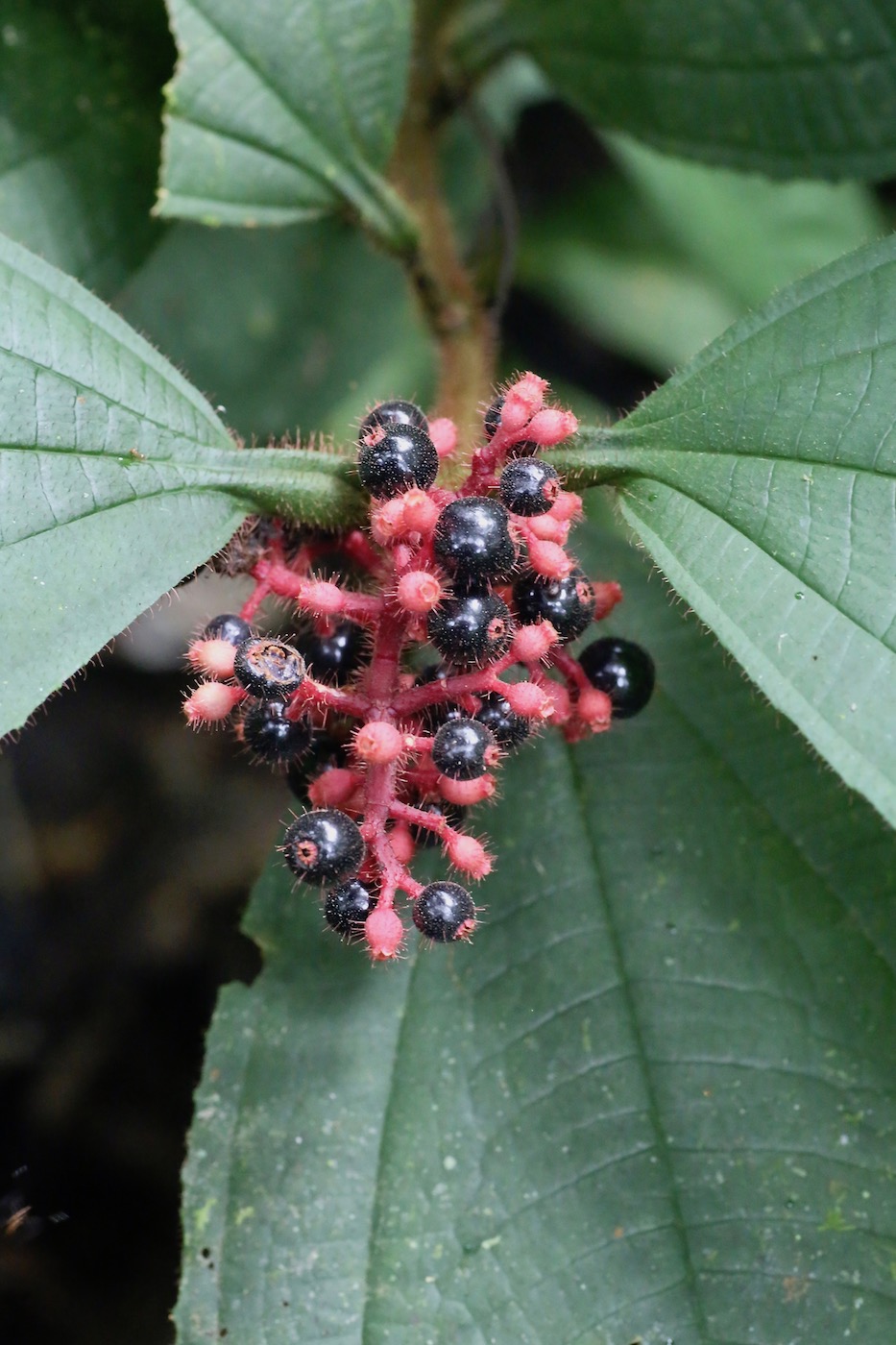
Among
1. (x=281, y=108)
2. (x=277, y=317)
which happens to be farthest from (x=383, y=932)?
(x=277, y=317)

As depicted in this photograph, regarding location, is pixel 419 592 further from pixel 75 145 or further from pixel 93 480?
pixel 75 145

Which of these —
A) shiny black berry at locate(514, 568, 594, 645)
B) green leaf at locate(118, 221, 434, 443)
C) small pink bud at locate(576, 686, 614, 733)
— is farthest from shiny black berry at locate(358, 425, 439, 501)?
green leaf at locate(118, 221, 434, 443)

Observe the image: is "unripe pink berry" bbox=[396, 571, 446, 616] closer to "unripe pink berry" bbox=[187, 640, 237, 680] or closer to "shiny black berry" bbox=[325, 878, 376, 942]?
"unripe pink berry" bbox=[187, 640, 237, 680]

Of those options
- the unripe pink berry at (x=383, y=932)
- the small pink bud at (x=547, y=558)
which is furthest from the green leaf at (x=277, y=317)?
the unripe pink berry at (x=383, y=932)

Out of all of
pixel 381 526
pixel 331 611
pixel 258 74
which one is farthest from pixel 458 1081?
pixel 258 74

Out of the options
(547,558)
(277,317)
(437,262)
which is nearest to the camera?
(547,558)

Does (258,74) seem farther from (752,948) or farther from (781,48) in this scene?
(752,948)
